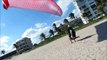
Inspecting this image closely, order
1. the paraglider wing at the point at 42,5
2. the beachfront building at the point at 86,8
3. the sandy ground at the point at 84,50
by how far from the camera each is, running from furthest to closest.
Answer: the beachfront building at the point at 86,8, the sandy ground at the point at 84,50, the paraglider wing at the point at 42,5

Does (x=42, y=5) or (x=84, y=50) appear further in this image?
(x=84, y=50)

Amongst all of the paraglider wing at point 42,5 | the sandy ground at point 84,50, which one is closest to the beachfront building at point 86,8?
the sandy ground at point 84,50

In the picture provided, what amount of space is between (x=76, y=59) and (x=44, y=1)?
6285 millimetres

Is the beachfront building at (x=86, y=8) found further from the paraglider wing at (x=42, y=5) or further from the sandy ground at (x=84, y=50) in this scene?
the paraglider wing at (x=42, y=5)

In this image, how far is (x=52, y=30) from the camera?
569 ft

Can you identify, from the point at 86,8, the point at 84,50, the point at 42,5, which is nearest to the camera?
the point at 42,5

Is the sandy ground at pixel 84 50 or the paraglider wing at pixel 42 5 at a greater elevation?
the paraglider wing at pixel 42 5

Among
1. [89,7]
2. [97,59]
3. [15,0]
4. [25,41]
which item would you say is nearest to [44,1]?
[15,0]

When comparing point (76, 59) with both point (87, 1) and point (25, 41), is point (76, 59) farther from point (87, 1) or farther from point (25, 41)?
point (25, 41)

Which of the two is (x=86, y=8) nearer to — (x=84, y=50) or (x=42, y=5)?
(x=84, y=50)

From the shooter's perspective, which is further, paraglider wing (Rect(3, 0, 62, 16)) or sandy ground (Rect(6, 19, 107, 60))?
sandy ground (Rect(6, 19, 107, 60))

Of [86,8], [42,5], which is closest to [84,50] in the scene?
[42,5]

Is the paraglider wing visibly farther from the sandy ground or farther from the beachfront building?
the beachfront building

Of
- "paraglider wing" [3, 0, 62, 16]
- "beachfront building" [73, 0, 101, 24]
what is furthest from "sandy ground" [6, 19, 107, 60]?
"beachfront building" [73, 0, 101, 24]
